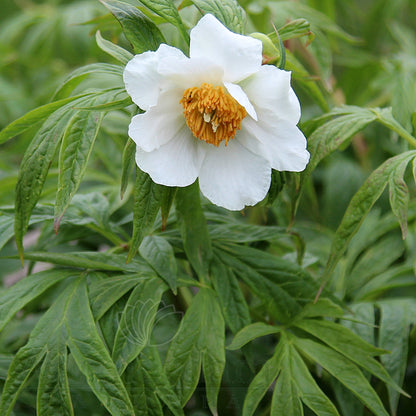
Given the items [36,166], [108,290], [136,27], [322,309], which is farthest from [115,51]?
[322,309]

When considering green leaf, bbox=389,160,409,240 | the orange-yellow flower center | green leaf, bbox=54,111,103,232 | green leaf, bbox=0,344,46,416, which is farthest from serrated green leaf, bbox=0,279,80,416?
green leaf, bbox=389,160,409,240

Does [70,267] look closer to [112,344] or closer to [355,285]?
[112,344]

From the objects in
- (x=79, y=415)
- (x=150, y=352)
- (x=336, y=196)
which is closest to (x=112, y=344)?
(x=150, y=352)

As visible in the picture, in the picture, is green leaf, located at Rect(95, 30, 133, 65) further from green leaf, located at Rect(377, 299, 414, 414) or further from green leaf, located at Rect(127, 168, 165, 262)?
green leaf, located at Rect(377, 299, 414, 414)

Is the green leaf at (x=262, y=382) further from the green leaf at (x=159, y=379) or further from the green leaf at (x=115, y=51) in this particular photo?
the green leaf at (x=115, y=51)

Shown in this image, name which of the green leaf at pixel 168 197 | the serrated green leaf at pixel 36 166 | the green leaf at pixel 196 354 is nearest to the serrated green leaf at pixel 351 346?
the green leaf at pixel 196 354

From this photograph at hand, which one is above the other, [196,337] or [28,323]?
[196,337]
